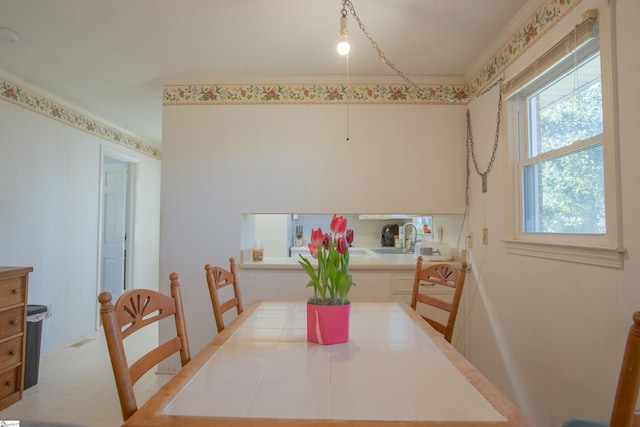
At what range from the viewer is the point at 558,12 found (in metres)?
1.60

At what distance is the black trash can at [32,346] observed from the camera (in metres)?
2.37

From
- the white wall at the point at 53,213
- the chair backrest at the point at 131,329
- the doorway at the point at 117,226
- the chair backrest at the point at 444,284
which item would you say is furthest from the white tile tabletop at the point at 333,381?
the doorway at the point at 117,226

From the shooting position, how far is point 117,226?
4.26 meters

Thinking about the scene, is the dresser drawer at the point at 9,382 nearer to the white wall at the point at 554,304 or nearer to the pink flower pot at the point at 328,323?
the pink flower pot at the point at 328,323

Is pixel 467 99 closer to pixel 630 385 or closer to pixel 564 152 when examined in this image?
pixel 564 152

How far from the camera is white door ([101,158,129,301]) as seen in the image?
419 centimetres

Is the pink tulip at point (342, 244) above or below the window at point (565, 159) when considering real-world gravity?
below

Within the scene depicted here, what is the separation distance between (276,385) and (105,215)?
173 inches

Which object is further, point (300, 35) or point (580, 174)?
point (300, 35)

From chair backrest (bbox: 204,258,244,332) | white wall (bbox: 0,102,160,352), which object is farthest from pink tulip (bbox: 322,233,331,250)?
white wall (bbox: 0,102,160,352)

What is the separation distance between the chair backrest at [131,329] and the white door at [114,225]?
359 cm

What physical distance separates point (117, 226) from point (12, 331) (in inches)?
90.3

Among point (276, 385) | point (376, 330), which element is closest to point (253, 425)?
point (276, 385)

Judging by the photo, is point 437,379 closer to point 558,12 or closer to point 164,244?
point 558,12
